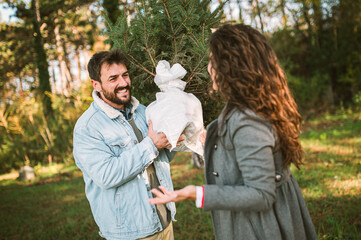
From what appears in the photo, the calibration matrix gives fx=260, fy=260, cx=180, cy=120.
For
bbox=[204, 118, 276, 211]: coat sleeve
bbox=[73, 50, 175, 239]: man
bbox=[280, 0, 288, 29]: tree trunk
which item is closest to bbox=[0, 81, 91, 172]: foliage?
bbox=[73, 50, 175, 239]: man

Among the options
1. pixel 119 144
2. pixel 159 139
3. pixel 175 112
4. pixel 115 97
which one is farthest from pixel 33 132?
pixel 175 112

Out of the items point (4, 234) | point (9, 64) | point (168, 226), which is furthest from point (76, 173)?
point (9, 64)

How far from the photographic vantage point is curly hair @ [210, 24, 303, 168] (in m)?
1.44

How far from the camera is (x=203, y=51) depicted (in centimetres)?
231

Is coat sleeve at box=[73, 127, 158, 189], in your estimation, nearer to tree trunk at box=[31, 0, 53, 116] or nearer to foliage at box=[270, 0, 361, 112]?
foliage at box=[270, 0, 361, 112]

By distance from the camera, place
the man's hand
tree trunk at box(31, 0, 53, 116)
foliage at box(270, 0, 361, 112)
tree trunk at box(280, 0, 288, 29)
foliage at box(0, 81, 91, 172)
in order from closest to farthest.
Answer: the man's hand → foliage at box(0, 81, 91, 172) → foliage at box(270, 0, 361, 112) → tree trunk at box(31, 0, 53, 116) → tree trunk at box(280, 0, 288, 29)

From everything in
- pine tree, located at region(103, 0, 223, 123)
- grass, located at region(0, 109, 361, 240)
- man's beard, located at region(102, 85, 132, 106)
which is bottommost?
grass, located at region(0, 109, 361, 240)

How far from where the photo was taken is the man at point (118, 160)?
2008mm

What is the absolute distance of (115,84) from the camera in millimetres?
2295

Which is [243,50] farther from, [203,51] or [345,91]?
Answer: [345,91]

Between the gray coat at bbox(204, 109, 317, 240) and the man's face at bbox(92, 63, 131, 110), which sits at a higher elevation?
the man's face at bbox(92, 63, 131, 110)

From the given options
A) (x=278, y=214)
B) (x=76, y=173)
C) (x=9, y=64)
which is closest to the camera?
(x=278, y=214)

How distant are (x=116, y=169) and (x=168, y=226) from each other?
833 millimetres

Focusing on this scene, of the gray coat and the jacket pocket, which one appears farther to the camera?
the jacket pocket
